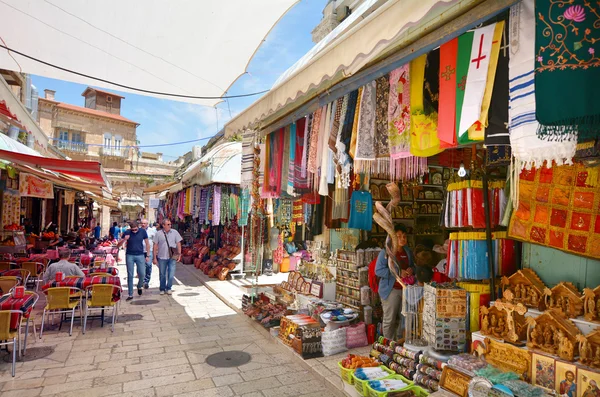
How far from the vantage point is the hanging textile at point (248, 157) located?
7473 millimetres

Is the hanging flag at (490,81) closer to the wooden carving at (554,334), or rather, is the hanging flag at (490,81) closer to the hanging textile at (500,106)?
the hanging textile at (500,106)

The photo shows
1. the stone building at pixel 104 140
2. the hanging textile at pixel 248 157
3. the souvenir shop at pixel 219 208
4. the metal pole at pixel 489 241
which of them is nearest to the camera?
the metal pole at pixel 489 241

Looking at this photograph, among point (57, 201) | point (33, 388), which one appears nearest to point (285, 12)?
point (33, 388)

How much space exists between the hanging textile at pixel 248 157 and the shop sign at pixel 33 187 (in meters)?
8.51

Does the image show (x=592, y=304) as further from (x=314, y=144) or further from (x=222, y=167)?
(x=222, y=167)

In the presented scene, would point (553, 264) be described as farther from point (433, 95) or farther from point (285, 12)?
point (285, 12)

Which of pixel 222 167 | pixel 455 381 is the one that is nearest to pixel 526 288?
pixel 455 381

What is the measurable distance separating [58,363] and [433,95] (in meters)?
5.95

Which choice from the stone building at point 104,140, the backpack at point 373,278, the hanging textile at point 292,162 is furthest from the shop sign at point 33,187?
the stone building at point 104,140

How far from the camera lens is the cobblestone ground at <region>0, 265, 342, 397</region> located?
164 inches

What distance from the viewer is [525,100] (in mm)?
2246

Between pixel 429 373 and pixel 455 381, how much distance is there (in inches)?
19.0

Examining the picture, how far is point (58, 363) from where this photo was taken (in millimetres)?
4879

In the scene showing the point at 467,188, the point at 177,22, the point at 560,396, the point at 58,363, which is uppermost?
the point at 177,22
